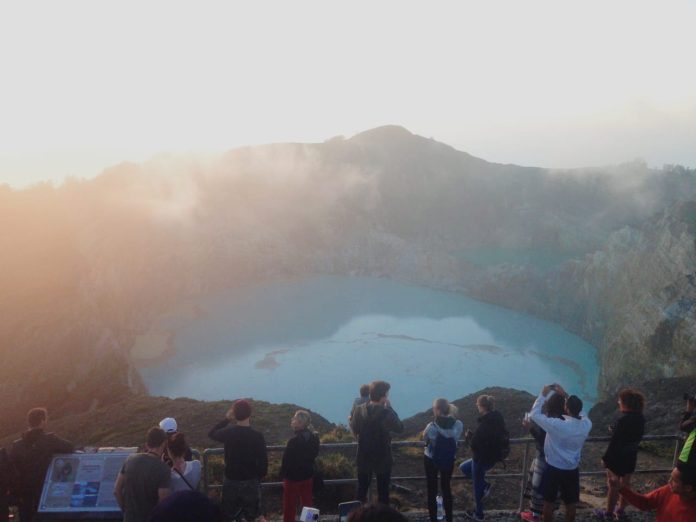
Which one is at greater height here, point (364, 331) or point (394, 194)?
point (394, 194)

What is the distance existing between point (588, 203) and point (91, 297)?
255 feet

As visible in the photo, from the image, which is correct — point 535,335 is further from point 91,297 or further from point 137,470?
point 137,470

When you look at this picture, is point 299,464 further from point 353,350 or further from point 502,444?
point 353,350

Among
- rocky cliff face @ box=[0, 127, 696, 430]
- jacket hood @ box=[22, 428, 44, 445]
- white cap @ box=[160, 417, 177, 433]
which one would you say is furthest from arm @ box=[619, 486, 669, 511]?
rocky cliff face @ box=[0, 127, 696, 430]

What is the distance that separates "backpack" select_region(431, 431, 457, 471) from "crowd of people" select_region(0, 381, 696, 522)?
0.04 feet

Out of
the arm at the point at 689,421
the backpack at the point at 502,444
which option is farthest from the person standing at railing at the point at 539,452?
the arm at the point at 689,421

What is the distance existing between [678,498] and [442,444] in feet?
8.50

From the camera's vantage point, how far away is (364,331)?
51.0 metres

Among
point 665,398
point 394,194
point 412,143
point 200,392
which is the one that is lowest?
point 200,392

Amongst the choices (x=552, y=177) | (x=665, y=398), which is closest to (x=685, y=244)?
(x=665, y=398)

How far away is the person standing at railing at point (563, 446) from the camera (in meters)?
5.78

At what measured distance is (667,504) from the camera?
4145mm

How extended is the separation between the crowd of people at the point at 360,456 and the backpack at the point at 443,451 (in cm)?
1

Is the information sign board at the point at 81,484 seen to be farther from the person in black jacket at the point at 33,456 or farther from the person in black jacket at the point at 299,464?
the person in black jacket at the point at 299,464
